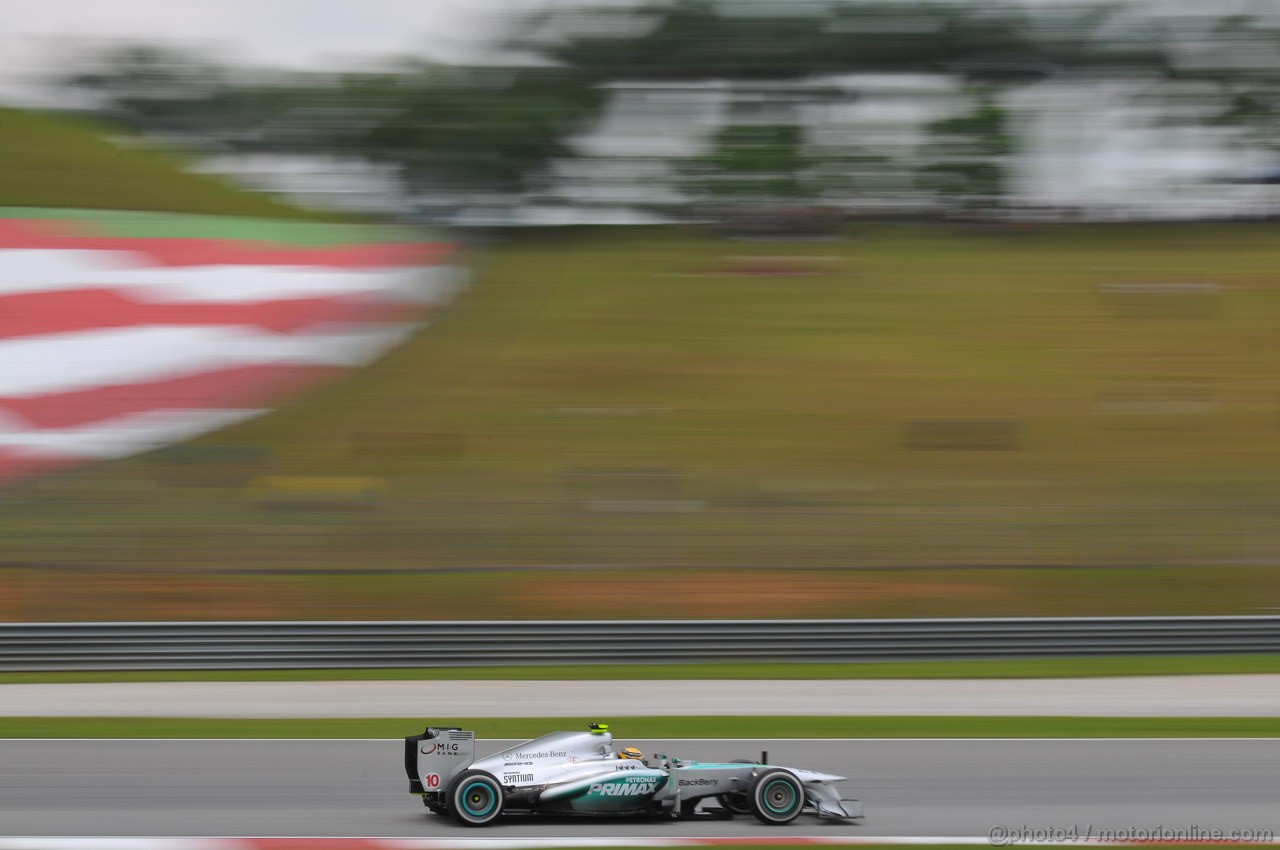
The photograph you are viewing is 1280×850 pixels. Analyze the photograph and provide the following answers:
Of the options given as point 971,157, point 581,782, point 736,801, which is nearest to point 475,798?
point 581,782

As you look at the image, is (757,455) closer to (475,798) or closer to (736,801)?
(736,801)

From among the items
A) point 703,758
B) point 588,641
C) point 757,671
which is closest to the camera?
point 703,758

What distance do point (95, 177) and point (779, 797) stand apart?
26.4 metres

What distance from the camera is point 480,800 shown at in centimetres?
532

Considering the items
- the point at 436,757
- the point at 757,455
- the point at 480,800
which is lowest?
the point at 480,800

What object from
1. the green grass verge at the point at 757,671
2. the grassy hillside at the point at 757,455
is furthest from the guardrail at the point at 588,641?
the grassy hillside at the point at 757,455

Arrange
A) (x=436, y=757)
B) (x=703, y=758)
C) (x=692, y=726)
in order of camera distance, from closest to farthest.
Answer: (x=436, y=757) → (x=703, y=758) → (x=692, y=726)

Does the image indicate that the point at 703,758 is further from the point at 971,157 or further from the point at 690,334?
the point at 971,157

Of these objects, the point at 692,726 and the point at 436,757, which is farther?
the point at 692,726

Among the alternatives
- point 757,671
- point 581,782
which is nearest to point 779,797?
point 581,782

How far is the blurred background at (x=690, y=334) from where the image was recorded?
1346cm

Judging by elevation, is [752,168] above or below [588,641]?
above

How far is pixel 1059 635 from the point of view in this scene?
1134 cm

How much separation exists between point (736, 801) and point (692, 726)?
3.06 meters
